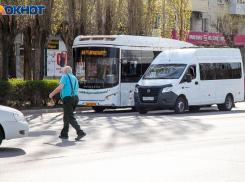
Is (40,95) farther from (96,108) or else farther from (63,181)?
(63,181)

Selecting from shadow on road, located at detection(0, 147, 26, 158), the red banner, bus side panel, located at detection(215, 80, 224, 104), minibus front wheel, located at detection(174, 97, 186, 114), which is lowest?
shadow on road, located at detection(0, 147, 26, 158)

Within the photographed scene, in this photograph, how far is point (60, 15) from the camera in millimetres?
25422

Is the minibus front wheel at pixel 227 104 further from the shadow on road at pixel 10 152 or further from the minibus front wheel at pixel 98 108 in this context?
the shadow on road at pixel 10 152

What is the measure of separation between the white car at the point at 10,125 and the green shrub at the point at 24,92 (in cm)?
1022

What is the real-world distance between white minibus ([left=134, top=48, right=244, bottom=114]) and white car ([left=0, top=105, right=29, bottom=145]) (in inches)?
349

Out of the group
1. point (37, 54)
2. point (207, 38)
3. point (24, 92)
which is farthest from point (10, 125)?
point (207, 38)

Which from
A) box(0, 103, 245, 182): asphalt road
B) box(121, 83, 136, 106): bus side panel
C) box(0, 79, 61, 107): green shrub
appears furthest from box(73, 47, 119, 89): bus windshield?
box(0, 103, 245, 182): asphalt road

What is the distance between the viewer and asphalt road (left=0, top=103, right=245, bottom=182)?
263 inches

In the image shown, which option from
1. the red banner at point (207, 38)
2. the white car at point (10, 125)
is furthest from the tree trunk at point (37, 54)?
the red banner at point (207, 38)

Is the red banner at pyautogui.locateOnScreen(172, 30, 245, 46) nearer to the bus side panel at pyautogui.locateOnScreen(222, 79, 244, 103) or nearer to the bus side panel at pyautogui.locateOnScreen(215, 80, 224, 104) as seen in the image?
the bus side panel at pyautogui.locateOnScreen(222, 79, 244, 103)

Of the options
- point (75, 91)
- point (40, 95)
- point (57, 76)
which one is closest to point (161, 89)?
point (40, 95)

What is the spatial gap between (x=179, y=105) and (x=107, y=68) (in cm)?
336

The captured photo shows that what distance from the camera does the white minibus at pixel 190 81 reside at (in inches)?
696

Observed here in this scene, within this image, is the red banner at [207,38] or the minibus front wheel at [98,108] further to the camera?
the red banner at [207,38]
